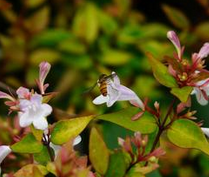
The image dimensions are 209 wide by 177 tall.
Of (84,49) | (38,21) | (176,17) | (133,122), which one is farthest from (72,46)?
(133,122)

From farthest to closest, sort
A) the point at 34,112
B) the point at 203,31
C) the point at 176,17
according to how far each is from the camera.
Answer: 1. the point at 203,31
2. the point at 176,17
3. the point at 34,112

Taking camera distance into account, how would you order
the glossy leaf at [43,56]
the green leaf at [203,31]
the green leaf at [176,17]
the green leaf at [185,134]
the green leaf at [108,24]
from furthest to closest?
the green leaf at [108,24] < the glossy leaf at [43,56] < the green leaf at [203,31] < the green leaf at [176,17] < the green leaf at [185,134]

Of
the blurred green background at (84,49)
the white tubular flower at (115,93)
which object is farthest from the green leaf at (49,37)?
the white tubular flower at (115,93)

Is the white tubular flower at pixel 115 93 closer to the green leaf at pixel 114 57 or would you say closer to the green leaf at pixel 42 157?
the green leaf at pixel 42 157

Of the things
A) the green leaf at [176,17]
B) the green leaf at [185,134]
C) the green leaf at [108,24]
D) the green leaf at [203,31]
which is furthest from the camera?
the green leaf at [108,24]

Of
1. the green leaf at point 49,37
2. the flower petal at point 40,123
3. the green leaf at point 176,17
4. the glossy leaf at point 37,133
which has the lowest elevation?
the green leaf at point 49,37

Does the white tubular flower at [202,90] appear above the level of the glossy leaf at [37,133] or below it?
above

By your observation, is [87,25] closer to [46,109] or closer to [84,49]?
[84,49]
